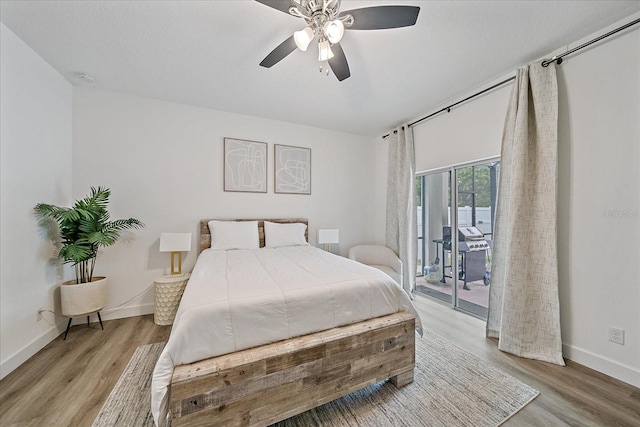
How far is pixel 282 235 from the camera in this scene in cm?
331

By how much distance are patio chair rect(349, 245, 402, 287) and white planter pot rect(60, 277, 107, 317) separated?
119 inches

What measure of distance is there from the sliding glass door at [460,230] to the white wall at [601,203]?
0.69m

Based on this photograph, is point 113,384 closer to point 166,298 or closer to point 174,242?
point 166,298

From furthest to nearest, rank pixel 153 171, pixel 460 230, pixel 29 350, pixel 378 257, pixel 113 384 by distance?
pixel 378 257 → pixel 460 230 → pixel 153 171 → pixel 29 350 → pixel 113 384

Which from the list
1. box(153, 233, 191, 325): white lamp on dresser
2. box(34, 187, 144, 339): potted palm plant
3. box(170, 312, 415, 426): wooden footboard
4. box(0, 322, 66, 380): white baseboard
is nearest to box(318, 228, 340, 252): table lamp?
box(153, 233, 191, 325): white lamp on dresser

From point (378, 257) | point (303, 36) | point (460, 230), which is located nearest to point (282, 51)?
point (303, 36)

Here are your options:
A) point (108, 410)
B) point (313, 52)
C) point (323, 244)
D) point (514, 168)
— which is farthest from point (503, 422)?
point (313, 52)

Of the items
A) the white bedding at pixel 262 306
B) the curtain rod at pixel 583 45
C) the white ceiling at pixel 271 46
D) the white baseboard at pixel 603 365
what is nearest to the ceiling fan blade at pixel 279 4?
the white ceiling at pixel 271 46

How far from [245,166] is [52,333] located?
2.62 meters

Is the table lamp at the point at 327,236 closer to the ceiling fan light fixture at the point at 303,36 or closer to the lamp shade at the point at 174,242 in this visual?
the lamp shade at the point at 174,242

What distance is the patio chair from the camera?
3477 millimetres

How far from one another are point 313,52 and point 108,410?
2991 millimetres

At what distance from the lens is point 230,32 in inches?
73.4

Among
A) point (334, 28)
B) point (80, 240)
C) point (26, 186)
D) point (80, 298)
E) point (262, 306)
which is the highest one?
point (334, 28)
